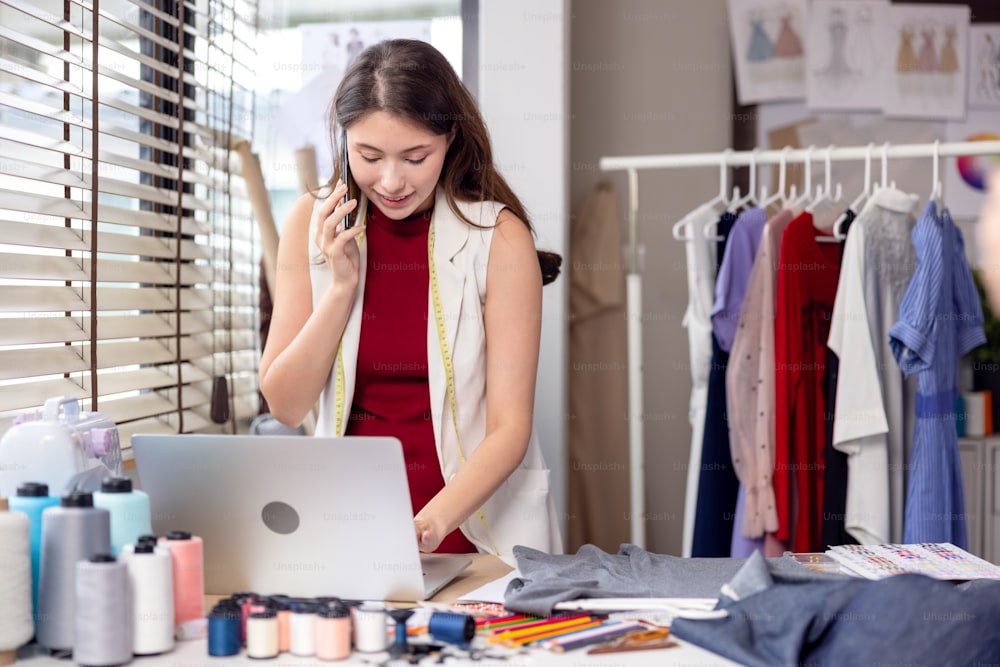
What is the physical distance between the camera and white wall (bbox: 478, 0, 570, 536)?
2588mm

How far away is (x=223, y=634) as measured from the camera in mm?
1078

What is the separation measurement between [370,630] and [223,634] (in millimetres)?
158

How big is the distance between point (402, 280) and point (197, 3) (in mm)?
1065

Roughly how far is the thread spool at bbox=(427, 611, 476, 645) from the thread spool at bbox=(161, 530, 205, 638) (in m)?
0.27

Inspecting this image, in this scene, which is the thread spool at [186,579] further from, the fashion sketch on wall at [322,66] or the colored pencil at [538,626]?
the fashion sketch on wall at [322,66]

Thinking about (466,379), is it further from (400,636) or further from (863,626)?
(863,626)

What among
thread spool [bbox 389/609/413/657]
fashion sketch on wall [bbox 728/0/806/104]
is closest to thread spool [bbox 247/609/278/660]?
thread spool [bbox 389/609/413/657]

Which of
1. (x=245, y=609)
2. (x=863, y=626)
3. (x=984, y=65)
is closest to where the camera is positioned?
(x=863, y=626)

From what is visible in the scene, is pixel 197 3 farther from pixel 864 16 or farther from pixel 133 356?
pixel 864 16

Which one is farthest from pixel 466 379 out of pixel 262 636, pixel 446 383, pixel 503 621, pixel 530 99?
pixel 530 99

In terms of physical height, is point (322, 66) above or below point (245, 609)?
above

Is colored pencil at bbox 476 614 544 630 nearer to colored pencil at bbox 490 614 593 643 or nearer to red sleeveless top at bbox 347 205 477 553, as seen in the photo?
colored pencil at bbox 490 614 593 643

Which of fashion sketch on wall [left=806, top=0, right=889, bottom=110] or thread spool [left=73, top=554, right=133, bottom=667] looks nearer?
thread spool [left=73, top=554, right=133, bottom=667]

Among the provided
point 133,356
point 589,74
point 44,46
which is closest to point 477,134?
point 44,46
